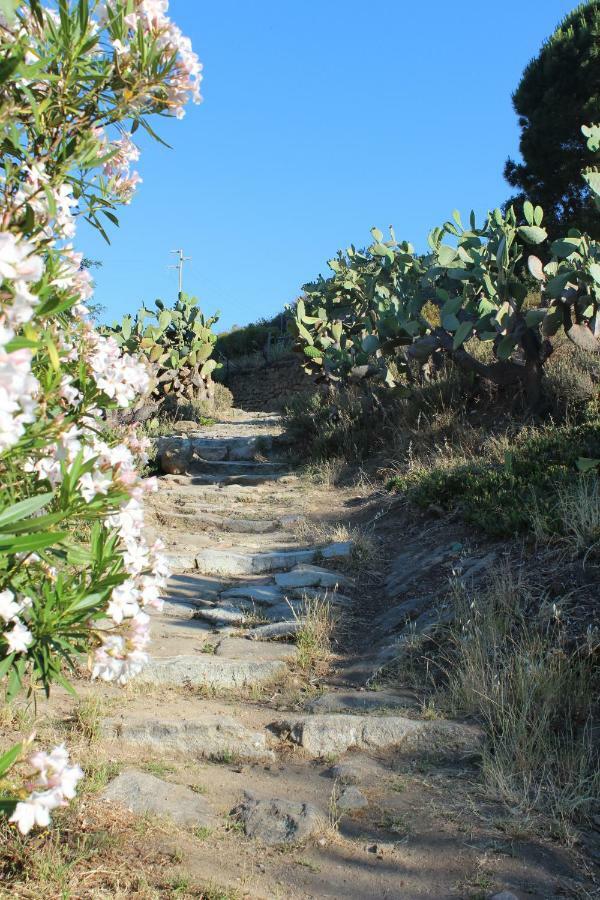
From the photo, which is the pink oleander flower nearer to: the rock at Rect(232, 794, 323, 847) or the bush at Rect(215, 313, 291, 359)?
the rock at Rect(232, 794, 323, 847)

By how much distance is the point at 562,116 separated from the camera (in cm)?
1928

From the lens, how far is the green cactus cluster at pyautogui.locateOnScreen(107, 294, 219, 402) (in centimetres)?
1521

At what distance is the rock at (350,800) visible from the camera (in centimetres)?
326

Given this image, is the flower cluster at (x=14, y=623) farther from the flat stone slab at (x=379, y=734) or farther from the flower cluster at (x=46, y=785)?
the flat stone slab at (x=379, y=734)

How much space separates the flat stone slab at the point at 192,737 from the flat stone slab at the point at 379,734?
198 millimetres

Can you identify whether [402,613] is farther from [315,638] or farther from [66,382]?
[66,382]

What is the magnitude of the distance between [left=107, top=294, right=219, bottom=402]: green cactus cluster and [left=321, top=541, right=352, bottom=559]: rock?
8.64 meters

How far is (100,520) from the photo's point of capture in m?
2.24

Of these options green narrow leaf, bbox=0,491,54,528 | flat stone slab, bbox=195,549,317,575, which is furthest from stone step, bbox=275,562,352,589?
green narrow leaf, bbox=0,491,54,528

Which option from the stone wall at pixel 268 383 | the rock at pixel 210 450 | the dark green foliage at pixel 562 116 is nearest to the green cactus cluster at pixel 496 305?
the rock at pixel 210 450

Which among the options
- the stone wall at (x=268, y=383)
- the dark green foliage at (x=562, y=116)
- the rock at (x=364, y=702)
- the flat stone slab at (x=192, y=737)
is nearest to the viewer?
the flat stone slab at (x=192, y=737)

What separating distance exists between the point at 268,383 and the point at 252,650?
49.1 ft

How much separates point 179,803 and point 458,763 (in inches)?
49.7

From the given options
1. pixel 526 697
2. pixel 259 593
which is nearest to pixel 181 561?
pixel 259 593
